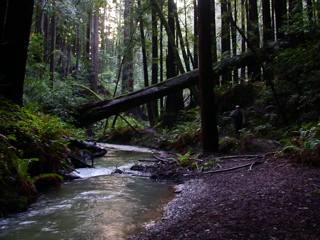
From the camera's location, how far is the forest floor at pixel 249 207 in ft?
7.30

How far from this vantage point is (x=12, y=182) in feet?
12.7

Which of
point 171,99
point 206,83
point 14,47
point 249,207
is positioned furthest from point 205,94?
point 171,99

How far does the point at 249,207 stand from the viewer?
9.43 feet

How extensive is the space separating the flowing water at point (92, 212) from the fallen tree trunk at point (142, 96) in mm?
4578

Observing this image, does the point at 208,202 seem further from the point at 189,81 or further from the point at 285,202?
the point at 189,81

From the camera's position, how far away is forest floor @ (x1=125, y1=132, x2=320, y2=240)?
2225 millimetres

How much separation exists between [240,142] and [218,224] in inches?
237

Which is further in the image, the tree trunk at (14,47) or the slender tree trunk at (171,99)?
the slender tree trunk at (171,99)

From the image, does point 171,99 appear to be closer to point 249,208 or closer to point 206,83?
point 206,83

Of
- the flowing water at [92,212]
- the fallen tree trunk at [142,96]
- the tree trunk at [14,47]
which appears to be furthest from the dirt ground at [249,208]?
the fallen tree trunk at [142,96]

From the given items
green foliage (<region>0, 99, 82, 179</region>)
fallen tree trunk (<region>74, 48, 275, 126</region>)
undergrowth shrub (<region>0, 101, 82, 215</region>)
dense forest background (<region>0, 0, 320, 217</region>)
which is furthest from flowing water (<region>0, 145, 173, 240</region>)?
fallen tree trunk (<region>74, 48, 275, 126</region>)

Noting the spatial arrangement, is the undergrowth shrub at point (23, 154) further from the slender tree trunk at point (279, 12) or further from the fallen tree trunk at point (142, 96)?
the slender tree trunk at point (279, 12)

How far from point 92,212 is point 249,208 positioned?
7.69 ft

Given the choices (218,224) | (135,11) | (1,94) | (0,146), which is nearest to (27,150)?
(0,146)
